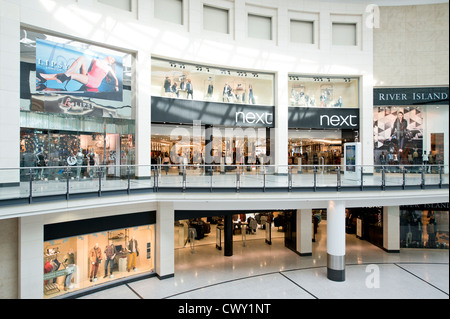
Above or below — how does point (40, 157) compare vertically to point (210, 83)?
below

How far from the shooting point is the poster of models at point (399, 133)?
63.5 ft

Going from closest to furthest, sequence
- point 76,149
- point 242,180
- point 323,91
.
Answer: point 242,180 < point 76,149 < point 323,91

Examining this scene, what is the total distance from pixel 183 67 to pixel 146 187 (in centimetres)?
822

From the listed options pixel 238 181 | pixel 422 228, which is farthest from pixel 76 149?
pixel 422 228

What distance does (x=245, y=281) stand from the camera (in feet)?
41.8

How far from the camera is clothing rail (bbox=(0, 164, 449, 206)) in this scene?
9.23 metres

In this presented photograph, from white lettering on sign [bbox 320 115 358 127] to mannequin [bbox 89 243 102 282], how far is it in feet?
47.2

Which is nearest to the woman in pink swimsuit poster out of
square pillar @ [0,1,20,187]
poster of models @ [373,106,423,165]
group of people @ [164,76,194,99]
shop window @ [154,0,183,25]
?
square pillar @ [0,1,20,187]

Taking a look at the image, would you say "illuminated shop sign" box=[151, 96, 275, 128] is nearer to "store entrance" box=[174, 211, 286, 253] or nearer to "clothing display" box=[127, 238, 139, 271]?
"store entrance" box=[174, 211, 286, 253]

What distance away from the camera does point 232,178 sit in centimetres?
1106

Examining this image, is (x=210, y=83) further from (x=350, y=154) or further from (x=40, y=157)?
(x=40, y=157)

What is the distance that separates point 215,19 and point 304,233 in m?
12.6

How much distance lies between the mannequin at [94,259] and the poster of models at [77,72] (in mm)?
6646

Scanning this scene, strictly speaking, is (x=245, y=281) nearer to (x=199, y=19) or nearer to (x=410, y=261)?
(x=410, y=261)
